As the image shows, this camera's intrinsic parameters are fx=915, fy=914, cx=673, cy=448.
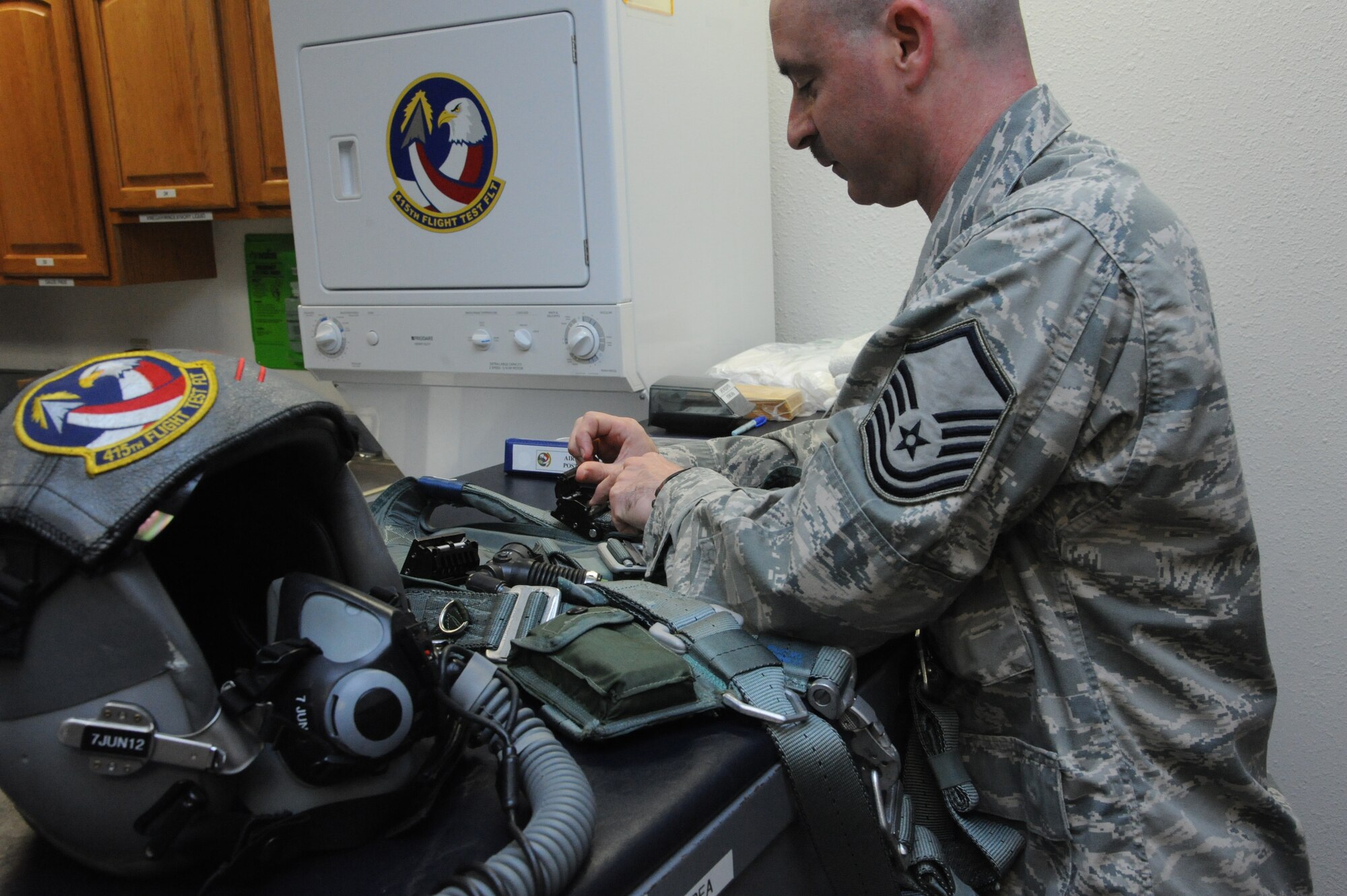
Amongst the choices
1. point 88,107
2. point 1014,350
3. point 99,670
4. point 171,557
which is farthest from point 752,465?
point 88,107

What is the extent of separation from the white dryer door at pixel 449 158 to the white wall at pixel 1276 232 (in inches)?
34.5

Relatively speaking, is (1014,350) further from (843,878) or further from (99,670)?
(99,670)

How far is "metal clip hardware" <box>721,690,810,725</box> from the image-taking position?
594 millimetres

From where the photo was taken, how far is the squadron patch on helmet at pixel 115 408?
17.9 inches

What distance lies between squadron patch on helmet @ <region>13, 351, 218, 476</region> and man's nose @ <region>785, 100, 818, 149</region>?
2.14 ft

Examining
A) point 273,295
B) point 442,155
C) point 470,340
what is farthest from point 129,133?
point 470,340

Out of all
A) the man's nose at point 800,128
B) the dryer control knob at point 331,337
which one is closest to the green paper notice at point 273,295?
the dryer control knob at point 331,337

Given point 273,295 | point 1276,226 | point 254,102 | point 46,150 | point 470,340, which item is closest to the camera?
point 1276,226

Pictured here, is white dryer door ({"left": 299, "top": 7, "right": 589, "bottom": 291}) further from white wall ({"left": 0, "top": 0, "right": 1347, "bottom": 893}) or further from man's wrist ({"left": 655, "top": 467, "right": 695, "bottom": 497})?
white wall ({"left": 0, "top": 0, "right": 1347, "bottom": 893})

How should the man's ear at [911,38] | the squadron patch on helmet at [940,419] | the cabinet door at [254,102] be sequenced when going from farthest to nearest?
the cabinet door at [254,102]
the man's ear at [911,38]
the squadron patch on helmet at [940,419]

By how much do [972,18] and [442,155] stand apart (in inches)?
36.8

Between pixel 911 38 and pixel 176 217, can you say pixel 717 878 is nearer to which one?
pixel 911 38

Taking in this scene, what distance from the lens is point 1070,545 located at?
2.29 ft

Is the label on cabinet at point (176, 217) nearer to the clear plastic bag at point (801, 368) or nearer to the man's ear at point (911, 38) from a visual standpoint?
the clear plastic bag at point (801, 368)
